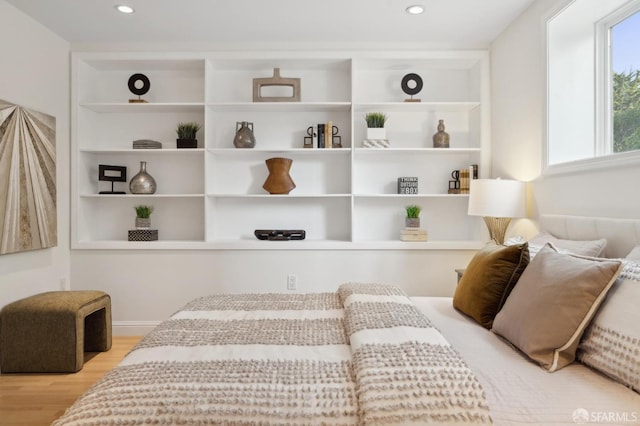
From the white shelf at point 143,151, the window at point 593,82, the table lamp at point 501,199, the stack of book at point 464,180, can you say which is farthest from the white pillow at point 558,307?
the white shelf at point 143,151

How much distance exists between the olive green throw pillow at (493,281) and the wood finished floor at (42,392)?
2.25m

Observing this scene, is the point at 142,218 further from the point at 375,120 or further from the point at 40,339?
the point at 375,120

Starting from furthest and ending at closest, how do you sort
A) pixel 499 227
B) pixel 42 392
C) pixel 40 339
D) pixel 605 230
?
pixel 499 227 → pixel 40 339 → pixel 42 392 → pixel 605 230

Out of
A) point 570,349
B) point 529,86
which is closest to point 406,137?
point 529,86

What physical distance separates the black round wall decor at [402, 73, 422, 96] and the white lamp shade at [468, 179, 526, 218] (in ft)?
4.07

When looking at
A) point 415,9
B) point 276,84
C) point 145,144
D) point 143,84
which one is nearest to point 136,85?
point 143,84

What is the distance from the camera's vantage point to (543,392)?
3.58ft

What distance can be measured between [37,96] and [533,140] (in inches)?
145

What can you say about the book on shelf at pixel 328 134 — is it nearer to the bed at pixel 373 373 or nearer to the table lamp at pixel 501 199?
the table lamp at pixel 501 199

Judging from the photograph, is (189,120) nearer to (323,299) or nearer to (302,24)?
(302,24)

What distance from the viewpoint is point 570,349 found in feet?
4.15

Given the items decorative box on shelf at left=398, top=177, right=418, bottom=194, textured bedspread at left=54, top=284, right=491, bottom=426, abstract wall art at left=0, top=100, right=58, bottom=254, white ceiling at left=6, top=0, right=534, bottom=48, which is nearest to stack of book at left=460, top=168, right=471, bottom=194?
decorative box on shelf at left=398, top=177, right=418, bottom=194

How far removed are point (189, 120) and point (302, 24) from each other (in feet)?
4.50

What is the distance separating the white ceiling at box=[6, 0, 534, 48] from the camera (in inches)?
106
